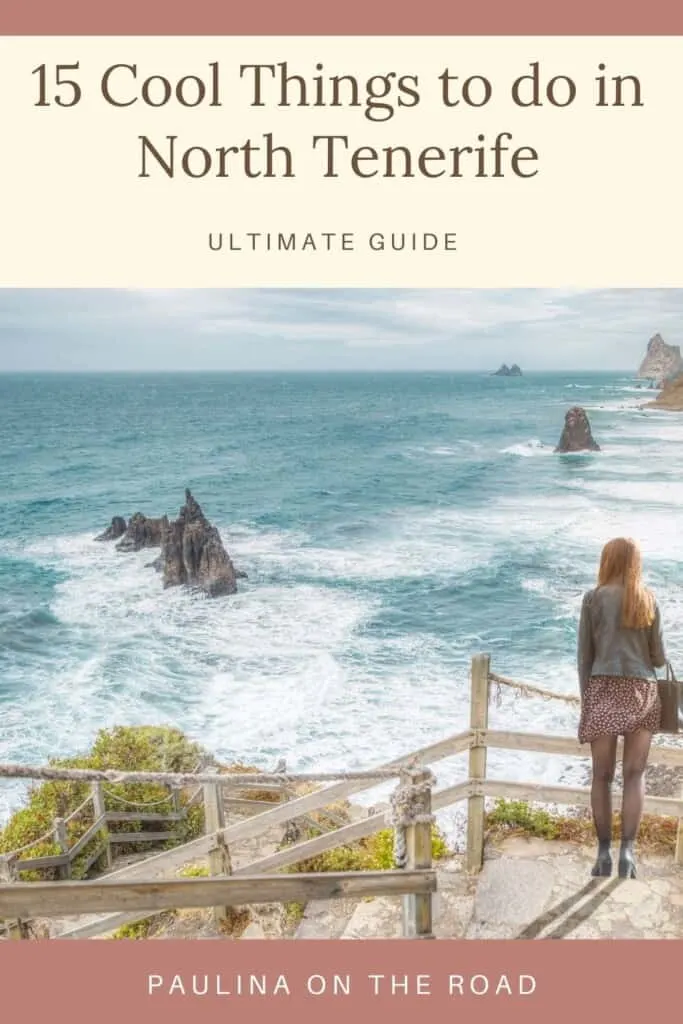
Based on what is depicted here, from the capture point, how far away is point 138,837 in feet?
34.5

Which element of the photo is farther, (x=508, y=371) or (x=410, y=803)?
(x=508, y=371)

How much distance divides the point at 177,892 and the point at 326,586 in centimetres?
3051

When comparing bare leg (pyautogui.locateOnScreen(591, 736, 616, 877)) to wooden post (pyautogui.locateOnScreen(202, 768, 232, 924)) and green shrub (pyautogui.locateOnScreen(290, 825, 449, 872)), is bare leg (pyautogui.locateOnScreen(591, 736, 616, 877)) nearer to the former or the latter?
green shrub (pyautogui.locateOnScreen(290, 825, 449, 872))

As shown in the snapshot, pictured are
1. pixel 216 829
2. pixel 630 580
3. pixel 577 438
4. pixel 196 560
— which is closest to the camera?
pixel 630 580

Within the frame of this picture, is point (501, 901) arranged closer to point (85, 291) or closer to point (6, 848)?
point (6, 848)

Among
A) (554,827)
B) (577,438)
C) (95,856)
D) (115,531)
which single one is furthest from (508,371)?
(554,827)

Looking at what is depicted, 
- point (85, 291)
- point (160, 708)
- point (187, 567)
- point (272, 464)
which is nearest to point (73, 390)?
point (85, 291)

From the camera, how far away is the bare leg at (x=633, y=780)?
446cm

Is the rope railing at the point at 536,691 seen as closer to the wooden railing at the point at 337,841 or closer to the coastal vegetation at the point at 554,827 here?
the wooden railing at the point at 337,841

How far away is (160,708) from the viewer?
22547 millimetres

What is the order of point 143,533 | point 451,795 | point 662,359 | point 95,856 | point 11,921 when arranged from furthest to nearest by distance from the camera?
point 662,359, point 143,533, point 95,856, point 11,921, point 451,795

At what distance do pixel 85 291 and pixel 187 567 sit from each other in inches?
2759

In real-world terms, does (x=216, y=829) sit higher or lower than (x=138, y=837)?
higher

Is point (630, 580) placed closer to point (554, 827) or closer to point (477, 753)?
point (477, 753)
